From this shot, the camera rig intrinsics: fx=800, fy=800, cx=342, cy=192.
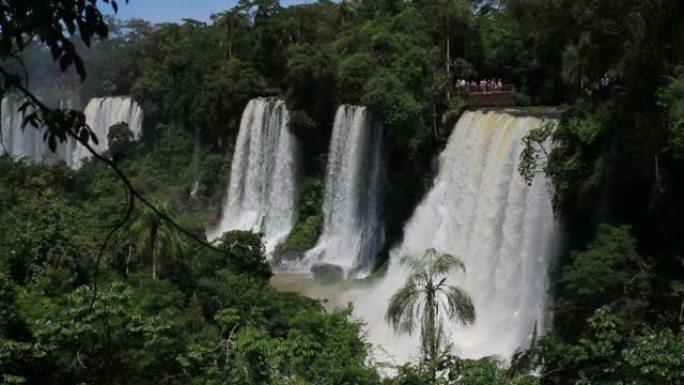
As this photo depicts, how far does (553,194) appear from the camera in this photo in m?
16.2

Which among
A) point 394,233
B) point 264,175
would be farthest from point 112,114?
point 394,233

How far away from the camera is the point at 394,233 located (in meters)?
25.5

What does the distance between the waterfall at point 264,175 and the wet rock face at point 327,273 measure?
14.8 feet

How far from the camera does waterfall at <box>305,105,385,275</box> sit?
25.9 meters

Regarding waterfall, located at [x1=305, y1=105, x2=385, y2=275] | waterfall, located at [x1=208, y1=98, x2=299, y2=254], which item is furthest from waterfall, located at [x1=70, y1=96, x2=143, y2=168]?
waterfall, located at [x1=305, y1=105, x2=385, y2=275]

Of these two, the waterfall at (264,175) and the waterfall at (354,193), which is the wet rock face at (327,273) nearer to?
the waterfall at (354,193)

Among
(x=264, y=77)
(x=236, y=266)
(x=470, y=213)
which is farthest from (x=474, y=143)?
(x=264, y=77)

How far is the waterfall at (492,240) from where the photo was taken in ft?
55.8

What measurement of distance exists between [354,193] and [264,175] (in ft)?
18.8

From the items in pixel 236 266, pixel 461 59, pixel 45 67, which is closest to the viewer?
pixel 236 266

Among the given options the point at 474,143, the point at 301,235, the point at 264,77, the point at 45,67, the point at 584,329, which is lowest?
the point at 584,329

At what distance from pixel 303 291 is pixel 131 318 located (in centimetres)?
1155

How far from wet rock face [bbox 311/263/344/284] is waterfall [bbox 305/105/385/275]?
0.88 m

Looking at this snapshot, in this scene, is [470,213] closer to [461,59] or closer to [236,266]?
[236,266]
